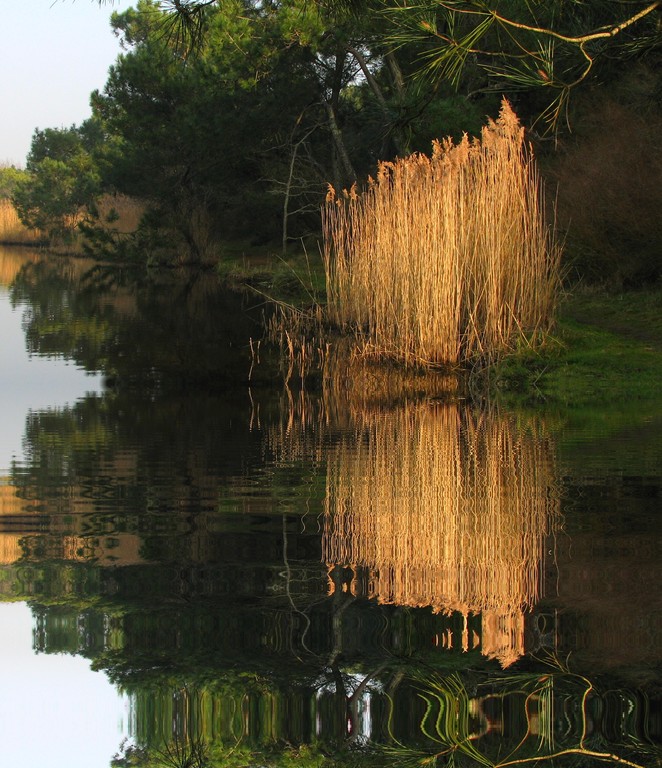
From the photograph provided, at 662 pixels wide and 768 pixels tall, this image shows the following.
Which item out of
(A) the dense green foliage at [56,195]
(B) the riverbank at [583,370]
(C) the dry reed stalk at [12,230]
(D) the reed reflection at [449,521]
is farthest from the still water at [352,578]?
(C) the dry reed stalk at [12,230]

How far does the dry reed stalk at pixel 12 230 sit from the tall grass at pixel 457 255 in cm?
5253

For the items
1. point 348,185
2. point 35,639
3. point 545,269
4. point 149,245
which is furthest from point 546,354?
point 149,245

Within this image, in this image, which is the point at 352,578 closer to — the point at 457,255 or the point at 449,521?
the point at 449,521

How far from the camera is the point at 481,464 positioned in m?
6.46

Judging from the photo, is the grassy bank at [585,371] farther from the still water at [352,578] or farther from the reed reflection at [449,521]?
the reed reflection at [449,521]

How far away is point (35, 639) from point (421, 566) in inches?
55.3

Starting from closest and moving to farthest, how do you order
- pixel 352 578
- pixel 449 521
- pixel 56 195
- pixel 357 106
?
pixel 352 578
pixel 449 521
pixel 357 106
pixel 56 195

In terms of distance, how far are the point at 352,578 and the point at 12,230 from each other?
201 ft

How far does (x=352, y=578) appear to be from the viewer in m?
3.94

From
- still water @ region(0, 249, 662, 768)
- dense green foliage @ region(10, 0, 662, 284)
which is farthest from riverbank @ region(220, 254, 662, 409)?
dense green foliage @ region(10, 0, 662, 284)

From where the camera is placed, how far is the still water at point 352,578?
2.66m

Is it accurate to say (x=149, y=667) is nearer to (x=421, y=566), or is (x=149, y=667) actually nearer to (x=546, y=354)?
(x=421, y=566)

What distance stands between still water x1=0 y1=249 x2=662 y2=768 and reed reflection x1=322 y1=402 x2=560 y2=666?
2 centimetres

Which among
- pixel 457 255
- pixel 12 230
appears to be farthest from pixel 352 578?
pixel 12 230
